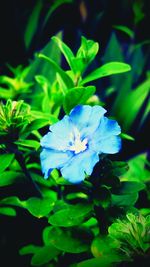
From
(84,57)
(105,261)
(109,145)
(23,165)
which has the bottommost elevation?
(105,261)

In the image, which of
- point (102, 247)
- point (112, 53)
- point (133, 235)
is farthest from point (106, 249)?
point (112, 53)

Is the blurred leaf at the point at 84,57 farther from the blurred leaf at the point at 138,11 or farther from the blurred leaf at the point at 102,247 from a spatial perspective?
the blurred leaf at the point at 138,11

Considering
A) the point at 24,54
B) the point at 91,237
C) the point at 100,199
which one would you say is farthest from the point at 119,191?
the point at 24,54

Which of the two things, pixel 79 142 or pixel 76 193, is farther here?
pixel 76 193

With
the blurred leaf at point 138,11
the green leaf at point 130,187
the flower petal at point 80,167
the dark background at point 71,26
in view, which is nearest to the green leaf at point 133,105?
the dark background at point 71,26

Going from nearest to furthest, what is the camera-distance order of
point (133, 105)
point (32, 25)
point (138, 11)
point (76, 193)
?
point (76, 193) < point (133, 105) < point (138, 11) < point (32, 25)

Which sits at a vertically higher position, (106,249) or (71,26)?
(71,26)

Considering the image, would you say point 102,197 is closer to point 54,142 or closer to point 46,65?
point 54,142

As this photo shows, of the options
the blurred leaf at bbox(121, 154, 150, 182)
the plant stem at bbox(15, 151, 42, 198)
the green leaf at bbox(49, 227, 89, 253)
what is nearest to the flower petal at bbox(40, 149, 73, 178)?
the plant stem at bbox(15, 151, 42, 198)

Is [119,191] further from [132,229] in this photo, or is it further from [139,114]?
[139,114]
